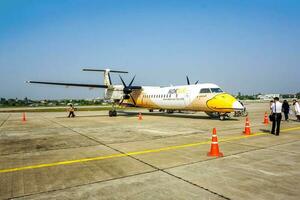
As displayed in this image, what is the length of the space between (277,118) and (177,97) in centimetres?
1106

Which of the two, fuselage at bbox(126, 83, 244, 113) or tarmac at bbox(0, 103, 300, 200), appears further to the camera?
fuselage at bbox(126, 83, 244, 113)

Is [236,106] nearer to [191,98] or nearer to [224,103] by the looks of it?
[224,103]

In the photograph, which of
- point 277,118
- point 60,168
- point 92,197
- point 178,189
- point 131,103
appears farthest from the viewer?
point 131,103

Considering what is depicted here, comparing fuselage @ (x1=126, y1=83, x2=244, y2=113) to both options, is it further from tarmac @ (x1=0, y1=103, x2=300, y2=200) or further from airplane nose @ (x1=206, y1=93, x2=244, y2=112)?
tarmac @ (x1=0, y1=103, x2=300, y2=200)

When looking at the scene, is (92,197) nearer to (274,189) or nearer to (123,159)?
(123,159)

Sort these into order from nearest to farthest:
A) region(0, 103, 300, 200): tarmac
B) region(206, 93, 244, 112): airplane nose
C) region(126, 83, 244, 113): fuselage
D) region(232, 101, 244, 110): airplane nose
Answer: region(0, 103, 300, 200): tarmac < region(232, 101, 244, 110): airplane nose < region(206, 93, 244, 112): airplane nose < region(126, 83, 244, 113): fuselage

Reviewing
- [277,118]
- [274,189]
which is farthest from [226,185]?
[277,118]

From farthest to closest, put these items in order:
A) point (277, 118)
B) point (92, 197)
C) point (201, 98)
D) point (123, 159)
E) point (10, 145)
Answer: point (201, 98)
point (277, 118)
point (10, 145)
point (123, 159)
point (92, 197)

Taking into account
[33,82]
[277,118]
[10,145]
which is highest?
[33,82]

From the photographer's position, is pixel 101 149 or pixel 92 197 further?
pixel 101 149

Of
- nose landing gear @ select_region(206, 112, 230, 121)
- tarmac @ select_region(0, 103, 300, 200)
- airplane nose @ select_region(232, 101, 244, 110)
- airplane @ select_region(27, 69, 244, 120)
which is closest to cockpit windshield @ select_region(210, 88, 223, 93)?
airplane @ select_region(27, 69, 244, 120)

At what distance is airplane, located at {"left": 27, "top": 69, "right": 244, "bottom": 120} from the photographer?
58.2 ft

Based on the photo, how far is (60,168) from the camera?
6.19 meters

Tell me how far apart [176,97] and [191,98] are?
6.92 feet
